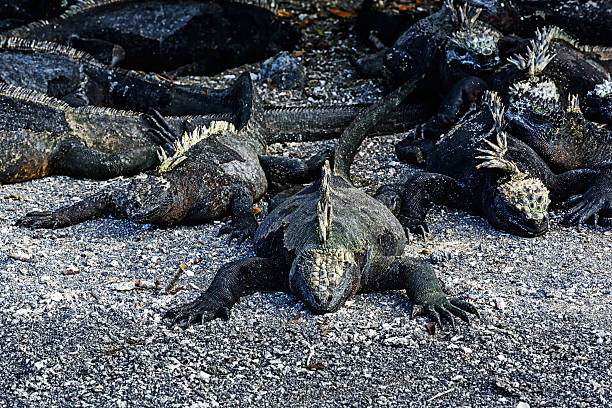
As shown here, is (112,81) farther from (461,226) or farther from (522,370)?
(522,370)

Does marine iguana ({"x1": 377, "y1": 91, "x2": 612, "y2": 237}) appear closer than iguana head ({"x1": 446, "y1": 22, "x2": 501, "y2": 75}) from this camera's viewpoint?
Yes

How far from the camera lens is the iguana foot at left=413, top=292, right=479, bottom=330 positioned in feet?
13.1

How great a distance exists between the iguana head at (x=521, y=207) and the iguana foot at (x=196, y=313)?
211 cm

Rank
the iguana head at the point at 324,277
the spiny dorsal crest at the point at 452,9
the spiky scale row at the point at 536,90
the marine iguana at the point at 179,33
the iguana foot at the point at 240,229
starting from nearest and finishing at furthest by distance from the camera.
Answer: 1. the iguana head at the point at 324,277
2. the iguana foot at the point at 240,229
3. the spiky scale row at the point at 536,90
4. the spiny dorsal crest at the point at 452,9
5. the marine iguana at the point at 179,33

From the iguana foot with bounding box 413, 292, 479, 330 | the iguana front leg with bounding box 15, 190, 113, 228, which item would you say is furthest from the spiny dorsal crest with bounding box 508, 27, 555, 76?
the iguana front leg with bounding box 15, 190, 113, 228

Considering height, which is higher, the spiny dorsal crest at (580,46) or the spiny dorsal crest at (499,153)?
the spiny dorsal crest at (580,46)

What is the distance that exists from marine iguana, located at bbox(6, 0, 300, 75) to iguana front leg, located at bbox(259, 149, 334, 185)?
8.52 ft

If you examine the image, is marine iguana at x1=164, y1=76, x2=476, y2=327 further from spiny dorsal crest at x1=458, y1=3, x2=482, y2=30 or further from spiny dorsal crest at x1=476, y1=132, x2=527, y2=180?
spiny dorsal crest at x1=458, y1=3, x2=482, y2=30

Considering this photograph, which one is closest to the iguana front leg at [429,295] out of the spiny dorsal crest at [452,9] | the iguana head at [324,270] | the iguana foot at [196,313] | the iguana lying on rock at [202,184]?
the iguana head at [324,270]

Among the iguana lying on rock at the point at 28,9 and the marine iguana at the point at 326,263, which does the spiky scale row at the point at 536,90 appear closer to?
the marine iguana at the point at 326,263

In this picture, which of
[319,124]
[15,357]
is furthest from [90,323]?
[319,124]

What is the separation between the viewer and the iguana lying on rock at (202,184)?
5.05m

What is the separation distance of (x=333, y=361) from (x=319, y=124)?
354 centimetres

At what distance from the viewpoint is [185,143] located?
Answer: 5633 millimetres
